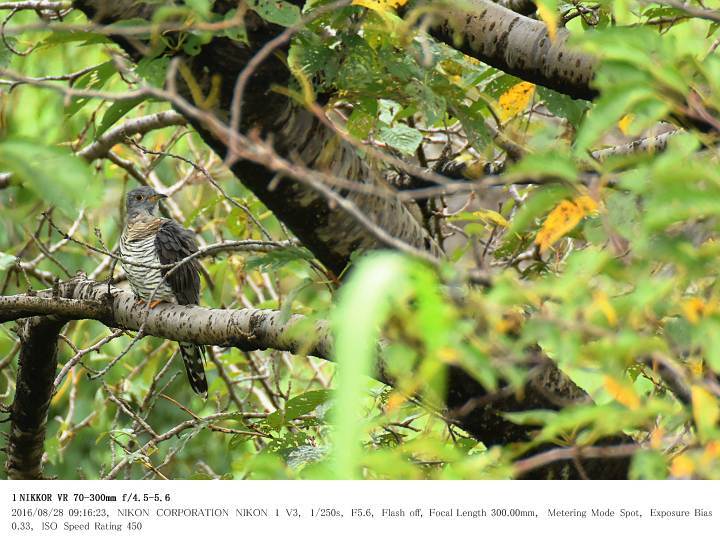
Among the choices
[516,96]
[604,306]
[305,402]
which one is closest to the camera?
[604,306]

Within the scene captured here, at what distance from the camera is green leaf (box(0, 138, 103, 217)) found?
1041mm

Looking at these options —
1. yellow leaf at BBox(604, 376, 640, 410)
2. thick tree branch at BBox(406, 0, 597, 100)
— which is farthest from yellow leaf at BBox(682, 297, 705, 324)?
thick tree branch at BBox(406, 0, 597, 100)

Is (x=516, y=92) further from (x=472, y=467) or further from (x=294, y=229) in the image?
(x=472, y=467)

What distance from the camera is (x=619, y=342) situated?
3.21 ft

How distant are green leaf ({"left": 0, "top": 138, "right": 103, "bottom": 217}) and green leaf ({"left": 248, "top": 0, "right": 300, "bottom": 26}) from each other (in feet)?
1.78

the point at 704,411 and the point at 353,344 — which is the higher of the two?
the point at 353,344

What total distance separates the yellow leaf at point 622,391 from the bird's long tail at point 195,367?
277cm

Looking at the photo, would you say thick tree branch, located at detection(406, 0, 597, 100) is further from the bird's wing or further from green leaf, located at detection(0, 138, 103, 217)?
the bird's wing

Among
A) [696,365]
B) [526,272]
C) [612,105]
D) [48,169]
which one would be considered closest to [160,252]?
[526,272]

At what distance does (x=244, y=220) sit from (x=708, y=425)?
2397 millimetres

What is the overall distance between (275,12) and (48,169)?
23.3 inches

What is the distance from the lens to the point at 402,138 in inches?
90.7

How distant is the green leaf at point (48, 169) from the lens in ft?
3.42

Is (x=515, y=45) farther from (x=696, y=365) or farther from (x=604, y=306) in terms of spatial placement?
(x=604, y=306)
